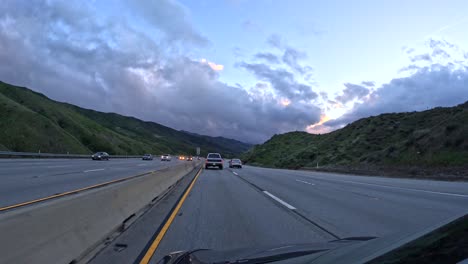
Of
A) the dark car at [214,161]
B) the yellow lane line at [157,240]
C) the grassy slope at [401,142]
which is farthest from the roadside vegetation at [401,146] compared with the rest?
the yellow lane line at [157,240]

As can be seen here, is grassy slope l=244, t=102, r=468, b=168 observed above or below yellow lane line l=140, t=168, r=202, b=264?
above

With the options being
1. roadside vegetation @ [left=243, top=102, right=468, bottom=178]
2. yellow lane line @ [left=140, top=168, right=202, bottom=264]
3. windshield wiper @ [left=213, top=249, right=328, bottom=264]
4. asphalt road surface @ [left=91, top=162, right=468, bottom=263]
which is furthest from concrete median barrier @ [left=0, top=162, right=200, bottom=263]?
roadside vegetation @ [left=243, top=102, right=468, bottom=178]

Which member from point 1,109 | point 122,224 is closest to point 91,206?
point 122,224

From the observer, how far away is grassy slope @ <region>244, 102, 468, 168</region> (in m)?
40.6

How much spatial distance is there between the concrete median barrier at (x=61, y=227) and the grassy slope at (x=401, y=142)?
34.6m

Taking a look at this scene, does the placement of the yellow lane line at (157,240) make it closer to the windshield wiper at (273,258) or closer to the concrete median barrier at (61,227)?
the concrete median barrier at (61,227)

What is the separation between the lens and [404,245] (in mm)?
2811

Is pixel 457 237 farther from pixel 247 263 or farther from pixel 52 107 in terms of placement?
pixel 52 107

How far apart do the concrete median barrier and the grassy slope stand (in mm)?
34599

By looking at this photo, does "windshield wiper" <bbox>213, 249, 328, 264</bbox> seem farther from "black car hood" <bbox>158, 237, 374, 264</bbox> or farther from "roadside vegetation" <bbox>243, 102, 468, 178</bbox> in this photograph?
"roadside vegetation" <bbox>243, 102, 468, 178</bbox>

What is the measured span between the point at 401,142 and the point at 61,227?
53.7 meters

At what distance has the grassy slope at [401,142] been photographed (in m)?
40.6

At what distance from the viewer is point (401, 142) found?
5353 cm

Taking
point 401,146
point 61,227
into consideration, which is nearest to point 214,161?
point 401,146
